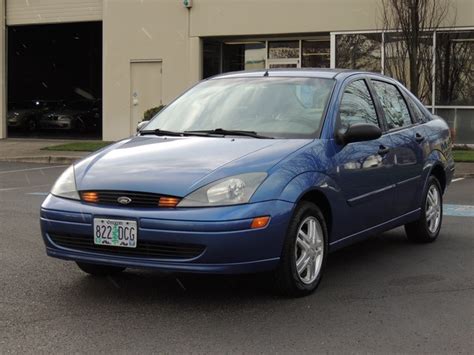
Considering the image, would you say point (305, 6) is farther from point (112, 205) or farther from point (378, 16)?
point (112, 205)

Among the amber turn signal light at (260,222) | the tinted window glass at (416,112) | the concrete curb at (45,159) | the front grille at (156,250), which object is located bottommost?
the concrete curb at (45,159)

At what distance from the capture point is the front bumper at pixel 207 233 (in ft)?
13.6

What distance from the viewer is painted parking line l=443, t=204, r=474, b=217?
27.7ft

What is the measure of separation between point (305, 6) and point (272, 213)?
1544cm

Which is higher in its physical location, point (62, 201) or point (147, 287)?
point (62, 201)

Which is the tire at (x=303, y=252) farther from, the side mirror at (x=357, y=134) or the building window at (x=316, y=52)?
the building window at (x=316, y=52)

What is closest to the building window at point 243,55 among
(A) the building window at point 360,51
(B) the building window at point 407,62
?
(A) the building window at point 360,51

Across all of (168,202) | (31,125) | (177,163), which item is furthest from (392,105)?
(31,125)

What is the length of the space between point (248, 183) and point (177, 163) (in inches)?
20.9

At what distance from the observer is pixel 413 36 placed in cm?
1691

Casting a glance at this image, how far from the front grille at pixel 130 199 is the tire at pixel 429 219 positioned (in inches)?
121

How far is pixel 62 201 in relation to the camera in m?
4.55

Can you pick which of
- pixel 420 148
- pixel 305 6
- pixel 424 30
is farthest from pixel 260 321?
pixel 305 6

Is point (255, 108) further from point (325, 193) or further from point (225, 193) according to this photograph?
point (225, 193)
